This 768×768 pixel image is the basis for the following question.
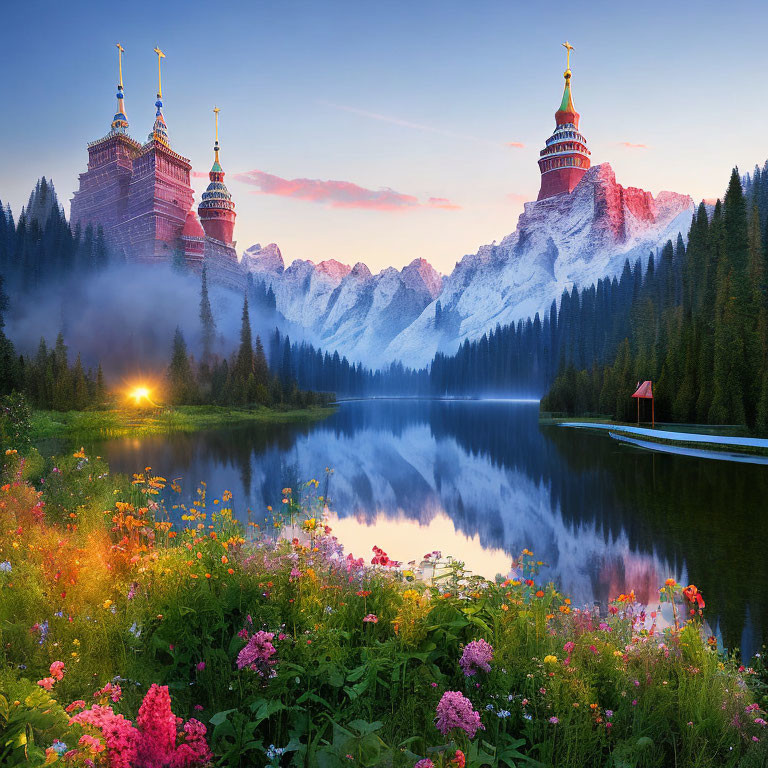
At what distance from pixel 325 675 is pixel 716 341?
4663 cm

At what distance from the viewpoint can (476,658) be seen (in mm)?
4645

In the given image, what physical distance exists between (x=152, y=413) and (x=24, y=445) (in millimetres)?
46525

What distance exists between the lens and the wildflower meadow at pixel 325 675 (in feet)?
9.78

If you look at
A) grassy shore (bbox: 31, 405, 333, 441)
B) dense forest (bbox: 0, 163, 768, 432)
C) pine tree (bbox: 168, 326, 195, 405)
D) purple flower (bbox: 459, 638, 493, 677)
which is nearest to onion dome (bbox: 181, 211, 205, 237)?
dense forest (bbox: 0, 163, 768, 432)

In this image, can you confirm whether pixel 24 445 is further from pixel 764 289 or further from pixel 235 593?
pixel 764 289

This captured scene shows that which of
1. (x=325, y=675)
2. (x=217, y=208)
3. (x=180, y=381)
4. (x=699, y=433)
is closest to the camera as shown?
(x=325, y=675)

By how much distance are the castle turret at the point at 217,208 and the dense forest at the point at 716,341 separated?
147275mm

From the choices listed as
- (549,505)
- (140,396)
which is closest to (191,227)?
(140,396)

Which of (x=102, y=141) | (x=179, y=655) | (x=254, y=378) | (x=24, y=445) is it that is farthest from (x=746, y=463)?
(x=102, y=141)

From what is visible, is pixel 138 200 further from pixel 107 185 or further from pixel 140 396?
pixel 140 396

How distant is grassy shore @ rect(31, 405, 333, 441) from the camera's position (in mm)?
46406

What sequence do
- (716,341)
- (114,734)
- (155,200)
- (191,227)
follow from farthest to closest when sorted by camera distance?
(191,227) < (155,200) < (716,341) < (114,734)

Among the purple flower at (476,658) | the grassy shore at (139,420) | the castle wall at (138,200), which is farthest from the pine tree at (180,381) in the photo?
the purple flower at (476,658)

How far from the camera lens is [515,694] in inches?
183
